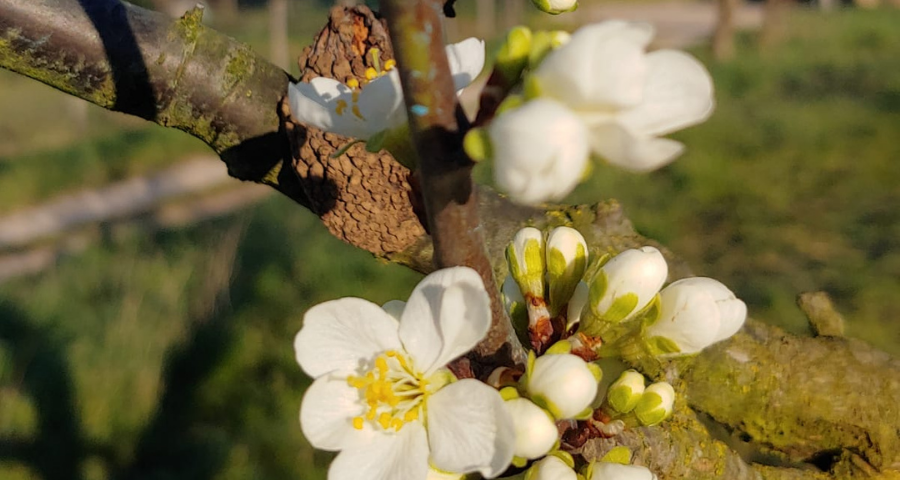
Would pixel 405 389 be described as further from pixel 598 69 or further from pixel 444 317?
pixel 598 69

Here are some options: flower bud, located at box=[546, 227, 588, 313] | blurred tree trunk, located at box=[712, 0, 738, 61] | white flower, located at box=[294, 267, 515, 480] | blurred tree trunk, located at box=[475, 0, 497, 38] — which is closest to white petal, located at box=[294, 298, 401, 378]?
white flower, located at box=[294, 267, 515, 480]

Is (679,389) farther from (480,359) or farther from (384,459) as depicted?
(384,459)

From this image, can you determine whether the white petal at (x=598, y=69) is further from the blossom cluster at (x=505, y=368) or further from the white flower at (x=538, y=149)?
the blossom cluster at (x=505, y=368)

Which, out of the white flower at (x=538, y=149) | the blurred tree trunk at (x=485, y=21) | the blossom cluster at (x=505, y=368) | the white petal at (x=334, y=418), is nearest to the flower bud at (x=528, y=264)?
the blossom cluster at (x=505, y=368)

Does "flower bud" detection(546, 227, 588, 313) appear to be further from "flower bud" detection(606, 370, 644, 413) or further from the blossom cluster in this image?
"flower bud" detection(606, 370, 644, 413)

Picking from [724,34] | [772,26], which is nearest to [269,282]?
[724,34]
